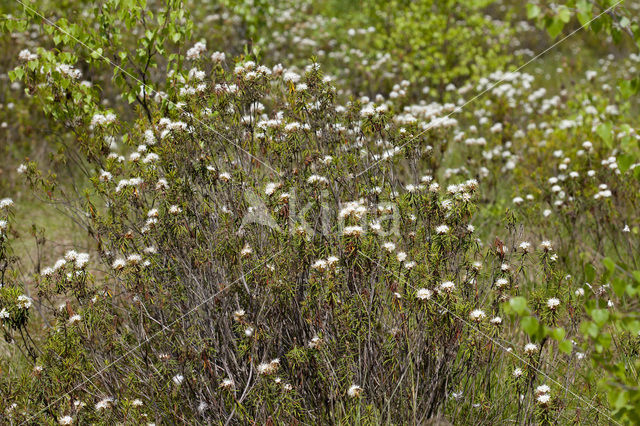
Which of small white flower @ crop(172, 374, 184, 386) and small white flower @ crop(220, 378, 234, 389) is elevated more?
small white flower @ crop(220, 378, 234, 389)

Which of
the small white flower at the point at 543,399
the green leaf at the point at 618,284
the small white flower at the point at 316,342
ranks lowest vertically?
the small white flower at the point at 543,399

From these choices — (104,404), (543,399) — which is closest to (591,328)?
(543,399)

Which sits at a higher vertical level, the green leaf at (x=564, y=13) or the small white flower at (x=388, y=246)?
the green leaf at (x=564, y=13)

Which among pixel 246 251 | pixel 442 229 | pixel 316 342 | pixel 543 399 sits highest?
pixel 246 251

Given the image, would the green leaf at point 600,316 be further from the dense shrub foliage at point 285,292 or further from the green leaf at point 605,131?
the dense shrub foliage at point 285,292

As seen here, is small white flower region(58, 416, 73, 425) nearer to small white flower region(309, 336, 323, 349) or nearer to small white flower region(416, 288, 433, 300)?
small white flower region(309, 336, 323, 349)

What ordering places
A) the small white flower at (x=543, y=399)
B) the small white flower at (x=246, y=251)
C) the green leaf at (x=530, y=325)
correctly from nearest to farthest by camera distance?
the green leaf at (x=530, y=325) < the small white flower at (x=543, y=399) < the small white flower at (x=246, y=251)

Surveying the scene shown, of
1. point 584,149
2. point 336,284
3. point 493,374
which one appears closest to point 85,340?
point 336,284

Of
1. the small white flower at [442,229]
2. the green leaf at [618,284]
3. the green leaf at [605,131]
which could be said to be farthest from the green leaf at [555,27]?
the small white flower at [442,229]

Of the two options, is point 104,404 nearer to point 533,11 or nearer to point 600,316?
point 600,316

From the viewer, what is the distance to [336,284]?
283cm

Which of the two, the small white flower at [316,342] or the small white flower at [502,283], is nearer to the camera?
the small white flower at [316,342]

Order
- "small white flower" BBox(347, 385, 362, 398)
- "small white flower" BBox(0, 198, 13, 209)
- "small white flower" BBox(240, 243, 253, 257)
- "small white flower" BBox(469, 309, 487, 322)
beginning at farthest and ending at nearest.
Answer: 1. "small white flower" BBox(0, 198, 13, 209)
2. "small white flower" BBox(240, 243, 253, 257)
3. "small white flower" BBox(469, 309, 487, 322)
4. "small white flower" BBox(347, 385, 362, 398)

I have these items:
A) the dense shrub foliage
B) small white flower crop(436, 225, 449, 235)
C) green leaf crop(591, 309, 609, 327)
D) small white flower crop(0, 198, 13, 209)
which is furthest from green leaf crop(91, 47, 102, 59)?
green leaf crop(591, 309, 609, 327)
